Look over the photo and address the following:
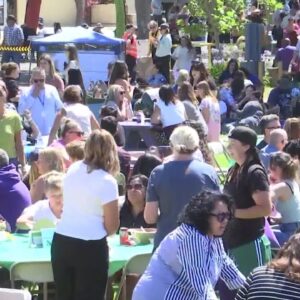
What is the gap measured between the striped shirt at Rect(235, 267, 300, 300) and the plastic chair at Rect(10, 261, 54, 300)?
2551mm

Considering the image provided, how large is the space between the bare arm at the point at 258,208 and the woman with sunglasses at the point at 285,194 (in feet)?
4.76

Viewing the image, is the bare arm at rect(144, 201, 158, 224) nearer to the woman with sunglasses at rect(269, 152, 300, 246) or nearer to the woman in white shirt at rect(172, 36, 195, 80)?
the woman with sunglasses at rect(269, 152, 300, 246)

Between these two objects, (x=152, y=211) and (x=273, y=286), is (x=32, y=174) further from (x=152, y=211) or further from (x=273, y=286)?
(x=273, y=286)

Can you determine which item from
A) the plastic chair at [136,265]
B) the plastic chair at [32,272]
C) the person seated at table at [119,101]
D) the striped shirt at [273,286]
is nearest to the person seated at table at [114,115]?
the person seated at table at [119,101]

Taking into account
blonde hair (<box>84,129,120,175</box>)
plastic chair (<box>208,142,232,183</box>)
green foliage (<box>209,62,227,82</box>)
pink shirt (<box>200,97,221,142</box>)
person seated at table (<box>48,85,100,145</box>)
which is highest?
blonde hair (<box>84,129,120,175</box>)

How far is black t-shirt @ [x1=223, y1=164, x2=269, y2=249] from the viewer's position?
6.58 meters

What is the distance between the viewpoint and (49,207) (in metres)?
7.74

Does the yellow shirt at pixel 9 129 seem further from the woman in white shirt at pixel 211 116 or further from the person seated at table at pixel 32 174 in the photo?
the woman in white shirt at pixel 211 116

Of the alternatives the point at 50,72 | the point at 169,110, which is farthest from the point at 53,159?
the point at 50,72

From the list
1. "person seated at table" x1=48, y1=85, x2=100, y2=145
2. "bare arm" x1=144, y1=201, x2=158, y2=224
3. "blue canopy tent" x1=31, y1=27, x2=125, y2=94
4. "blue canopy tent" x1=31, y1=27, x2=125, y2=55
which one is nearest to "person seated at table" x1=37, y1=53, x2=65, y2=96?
"person seated at table" x1=48, y1=85, x2=100, y2=145

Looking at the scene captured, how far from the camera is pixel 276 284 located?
458 cm

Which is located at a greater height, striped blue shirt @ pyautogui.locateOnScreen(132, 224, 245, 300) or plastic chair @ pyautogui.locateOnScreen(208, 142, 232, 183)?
striped blue shirt @ pyautogui.locateOnScreen(132, 224, 245, 300)

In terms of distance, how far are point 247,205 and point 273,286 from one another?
2.06 m

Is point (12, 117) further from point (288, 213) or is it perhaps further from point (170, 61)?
point (170, 61)
